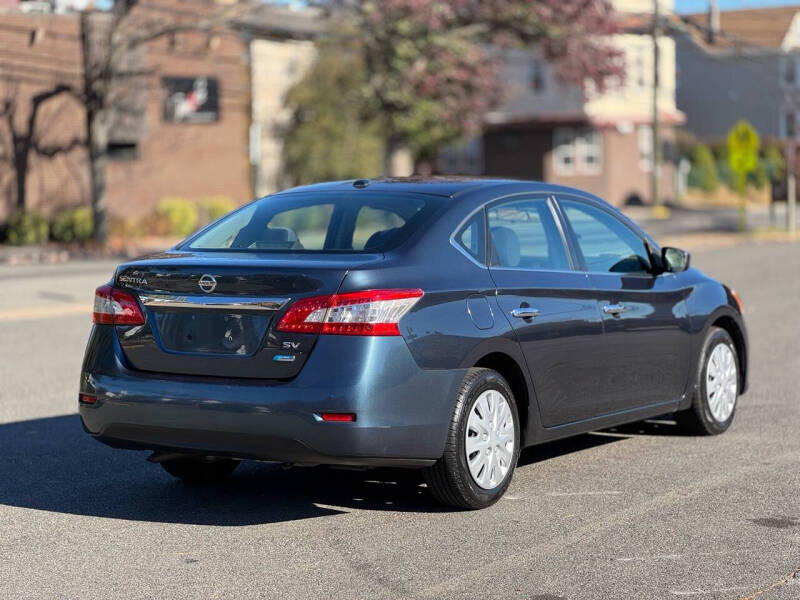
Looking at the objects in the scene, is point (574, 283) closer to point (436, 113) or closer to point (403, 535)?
point (403, 535)

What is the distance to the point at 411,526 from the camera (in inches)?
251

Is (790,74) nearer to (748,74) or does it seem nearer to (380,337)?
(748,74)

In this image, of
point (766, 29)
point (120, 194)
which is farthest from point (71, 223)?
point (766, 29)

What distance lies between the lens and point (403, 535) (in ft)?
20.4

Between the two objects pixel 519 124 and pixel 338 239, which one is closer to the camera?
pixel 338 239

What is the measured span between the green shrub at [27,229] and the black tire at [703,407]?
2698 cm

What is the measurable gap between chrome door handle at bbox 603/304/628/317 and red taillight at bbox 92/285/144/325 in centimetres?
257

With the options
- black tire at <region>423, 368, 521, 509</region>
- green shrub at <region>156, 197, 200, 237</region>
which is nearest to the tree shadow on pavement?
black tire at <region>423, 368, 521, 509</region>

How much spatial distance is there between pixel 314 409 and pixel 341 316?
425 millimetres

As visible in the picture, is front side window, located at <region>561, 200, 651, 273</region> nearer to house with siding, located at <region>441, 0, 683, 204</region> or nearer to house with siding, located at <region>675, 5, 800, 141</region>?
house with siding, located at <region>675, 5, 800, 141</region>

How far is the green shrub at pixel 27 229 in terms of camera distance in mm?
33438

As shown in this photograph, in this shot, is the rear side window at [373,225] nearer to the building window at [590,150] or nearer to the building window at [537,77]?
the building window at [537,77]

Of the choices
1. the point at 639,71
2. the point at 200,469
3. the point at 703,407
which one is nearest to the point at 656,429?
the point at 703,407

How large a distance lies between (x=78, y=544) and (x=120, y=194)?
33375 millimetres
